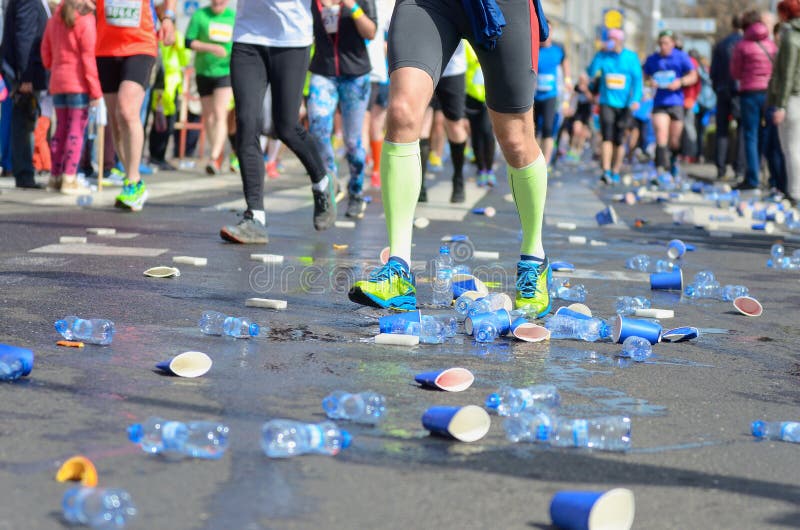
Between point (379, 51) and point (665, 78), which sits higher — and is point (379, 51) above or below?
above

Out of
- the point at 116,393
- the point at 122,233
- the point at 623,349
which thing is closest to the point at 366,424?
the point at 116,393

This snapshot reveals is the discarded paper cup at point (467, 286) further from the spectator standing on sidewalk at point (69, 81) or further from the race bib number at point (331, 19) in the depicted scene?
the spectator standing on sidewalk at point (69, 81)

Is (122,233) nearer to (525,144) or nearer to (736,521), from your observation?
(525,144)

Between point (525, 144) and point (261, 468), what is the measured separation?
9.55 feet

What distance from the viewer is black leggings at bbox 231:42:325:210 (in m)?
7.59

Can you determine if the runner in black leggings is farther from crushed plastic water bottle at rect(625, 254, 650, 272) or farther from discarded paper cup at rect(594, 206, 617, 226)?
discarded paper cup at rect(594, 206, 617, 226)

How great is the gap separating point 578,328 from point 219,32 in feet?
34.5

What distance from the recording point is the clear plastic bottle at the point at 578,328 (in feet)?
16.4

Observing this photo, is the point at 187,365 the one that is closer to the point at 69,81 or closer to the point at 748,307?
the point at 748,307

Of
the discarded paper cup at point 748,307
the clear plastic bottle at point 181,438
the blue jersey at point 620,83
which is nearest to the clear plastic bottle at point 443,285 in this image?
the discarded paper cup at point 748,307

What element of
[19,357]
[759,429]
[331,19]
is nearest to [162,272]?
[19,357]

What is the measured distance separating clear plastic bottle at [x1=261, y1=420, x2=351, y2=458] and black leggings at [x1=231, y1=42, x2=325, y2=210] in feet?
15.3

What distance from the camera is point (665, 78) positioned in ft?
62.1

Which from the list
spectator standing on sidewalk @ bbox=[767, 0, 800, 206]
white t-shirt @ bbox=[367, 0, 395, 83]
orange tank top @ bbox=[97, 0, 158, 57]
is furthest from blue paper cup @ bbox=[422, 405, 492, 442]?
spectator standing on sidewalk @ bbox=[767, 0, 800, 206]
